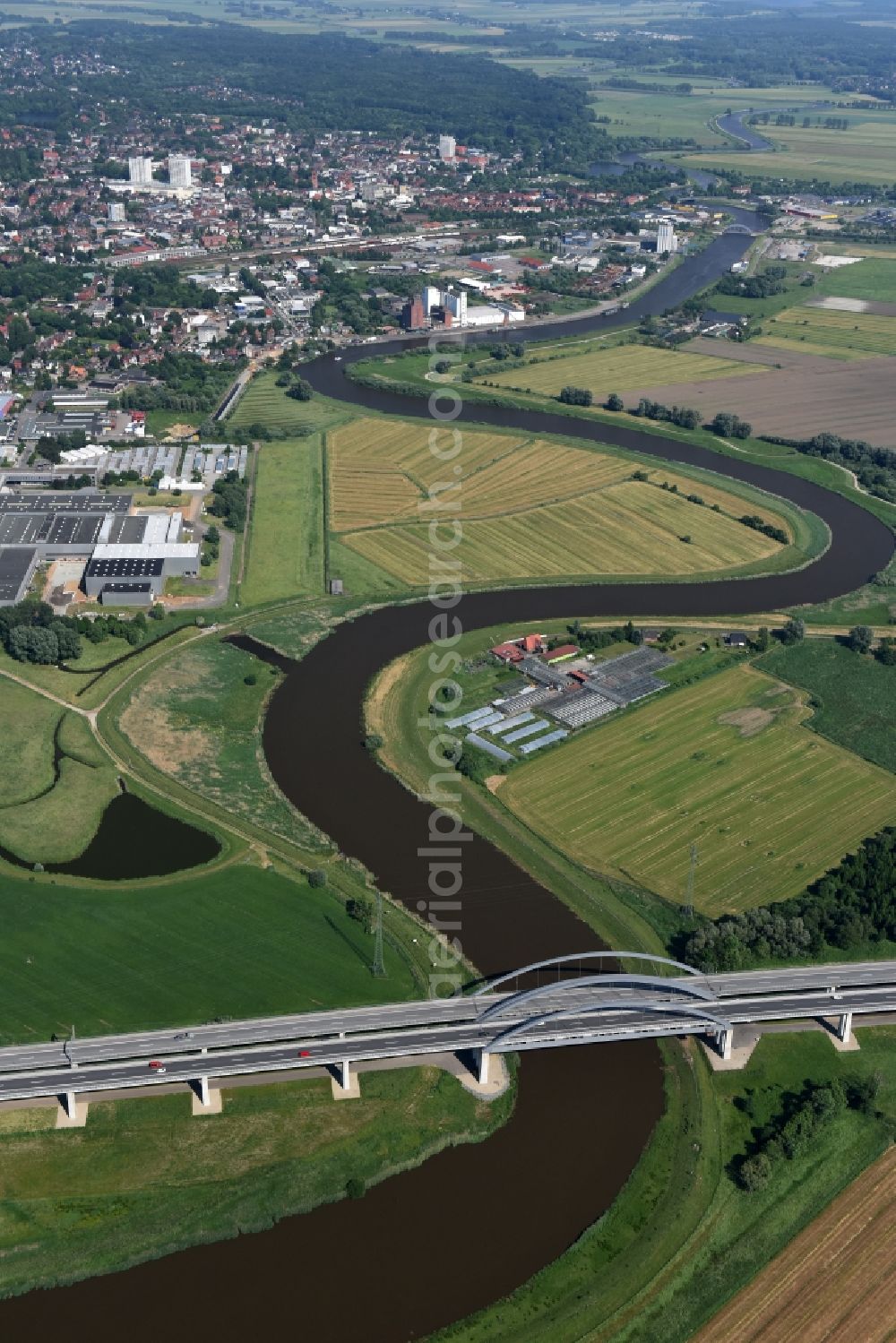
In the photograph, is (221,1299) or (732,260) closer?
(221,1299)

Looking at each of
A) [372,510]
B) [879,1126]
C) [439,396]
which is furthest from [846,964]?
[439,396]

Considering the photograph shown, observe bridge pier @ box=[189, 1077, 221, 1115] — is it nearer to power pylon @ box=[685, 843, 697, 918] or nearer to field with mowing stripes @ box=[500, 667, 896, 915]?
field with mowing stripes @ box=[500, 667, 896, 915]

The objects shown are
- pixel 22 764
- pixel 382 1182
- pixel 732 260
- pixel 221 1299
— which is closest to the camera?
pixel 221 1299

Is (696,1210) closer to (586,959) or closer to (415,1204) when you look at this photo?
(415,1204)

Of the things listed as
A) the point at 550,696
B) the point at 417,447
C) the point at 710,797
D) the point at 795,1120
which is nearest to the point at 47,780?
the point at 550,696

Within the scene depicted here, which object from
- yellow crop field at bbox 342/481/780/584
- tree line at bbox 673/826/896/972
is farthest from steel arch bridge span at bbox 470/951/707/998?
yellow crop field at bbox 342/481/780/584

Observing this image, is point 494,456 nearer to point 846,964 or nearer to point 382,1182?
point 846,964
